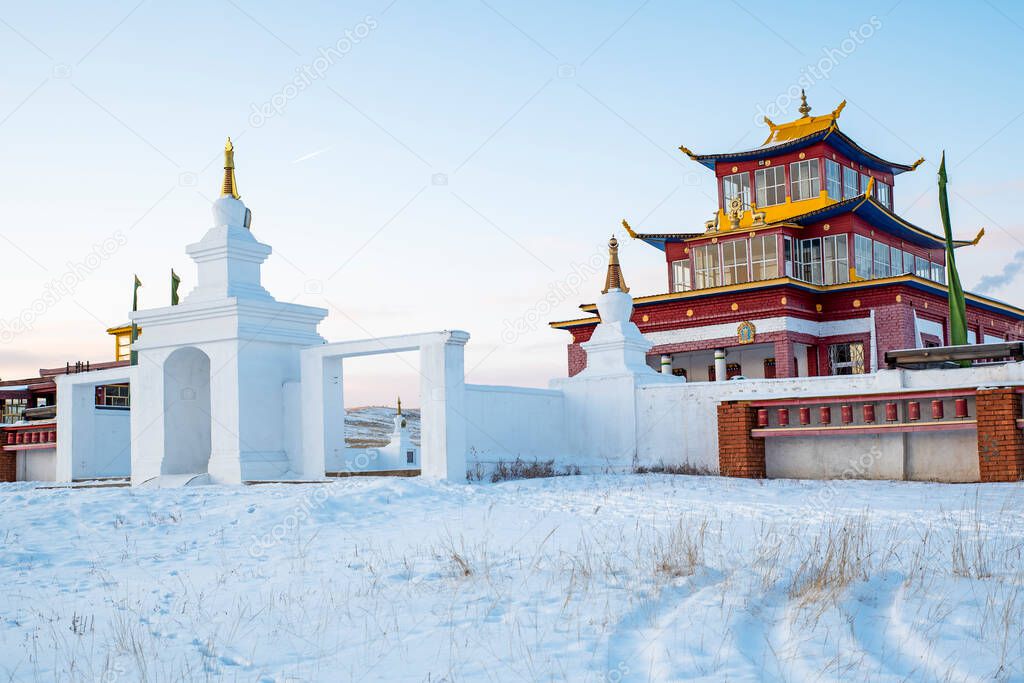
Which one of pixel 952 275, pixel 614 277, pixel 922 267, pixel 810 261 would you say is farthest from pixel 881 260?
pixel 614 277

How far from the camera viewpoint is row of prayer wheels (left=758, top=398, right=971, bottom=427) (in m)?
15.2

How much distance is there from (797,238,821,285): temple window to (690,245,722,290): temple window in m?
2.65

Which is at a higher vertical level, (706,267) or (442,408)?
(706,267)

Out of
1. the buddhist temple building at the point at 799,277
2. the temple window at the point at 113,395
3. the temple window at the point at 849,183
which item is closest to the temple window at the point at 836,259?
the buddhist temple building at the point at 799,277

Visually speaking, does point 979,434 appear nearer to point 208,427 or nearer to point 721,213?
point 208,427

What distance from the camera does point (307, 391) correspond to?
16.1m

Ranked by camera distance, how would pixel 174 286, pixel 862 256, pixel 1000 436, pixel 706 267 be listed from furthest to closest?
pixel 706 267, pixel 862 256, pixel 174 286, pixel 1000 436

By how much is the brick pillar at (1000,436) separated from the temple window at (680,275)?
21.3m

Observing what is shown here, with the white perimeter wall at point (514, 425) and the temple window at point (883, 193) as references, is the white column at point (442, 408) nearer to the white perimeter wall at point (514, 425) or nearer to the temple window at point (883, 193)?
the white perimeter wall at point (514, 425)

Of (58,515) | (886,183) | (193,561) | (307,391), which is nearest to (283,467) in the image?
(307,391)

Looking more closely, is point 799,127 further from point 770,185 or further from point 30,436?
point 30,436

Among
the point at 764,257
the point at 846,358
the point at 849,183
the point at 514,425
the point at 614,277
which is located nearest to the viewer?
the point at 514,425

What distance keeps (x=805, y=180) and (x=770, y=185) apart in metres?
1.23

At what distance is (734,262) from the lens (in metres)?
32.5
